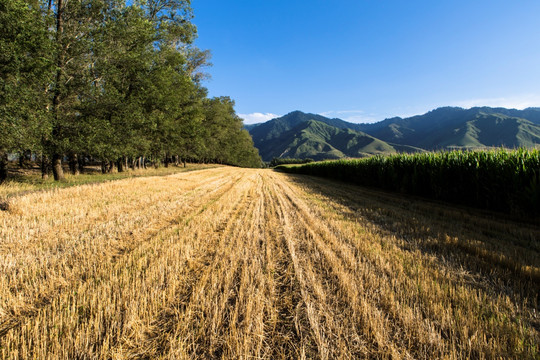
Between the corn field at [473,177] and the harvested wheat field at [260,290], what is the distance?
3.17m

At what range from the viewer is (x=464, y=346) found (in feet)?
5.59

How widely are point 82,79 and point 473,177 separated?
21.1m

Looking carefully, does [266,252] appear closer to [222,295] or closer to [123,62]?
[222,295]

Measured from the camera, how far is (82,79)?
41.4 ft

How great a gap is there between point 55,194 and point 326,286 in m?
8.74

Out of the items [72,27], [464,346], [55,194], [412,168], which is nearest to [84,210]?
[55,194]

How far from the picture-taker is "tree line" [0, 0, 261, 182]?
29.2ft

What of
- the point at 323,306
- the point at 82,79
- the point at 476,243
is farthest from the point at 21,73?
the point at 476,243

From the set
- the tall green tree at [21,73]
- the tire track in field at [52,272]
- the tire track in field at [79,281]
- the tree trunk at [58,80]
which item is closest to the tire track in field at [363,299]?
the tire track in field at [79,281]

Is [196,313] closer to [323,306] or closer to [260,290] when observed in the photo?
[260,290]

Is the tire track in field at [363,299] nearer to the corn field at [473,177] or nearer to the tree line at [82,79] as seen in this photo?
the corn field at [473,177]

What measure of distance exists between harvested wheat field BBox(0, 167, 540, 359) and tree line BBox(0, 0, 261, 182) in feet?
26.9

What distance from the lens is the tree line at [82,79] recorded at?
8.91 m

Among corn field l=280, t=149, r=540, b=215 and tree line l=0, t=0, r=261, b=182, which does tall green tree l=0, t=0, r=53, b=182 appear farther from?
corn field l=280, t=149, r=540, b=215
